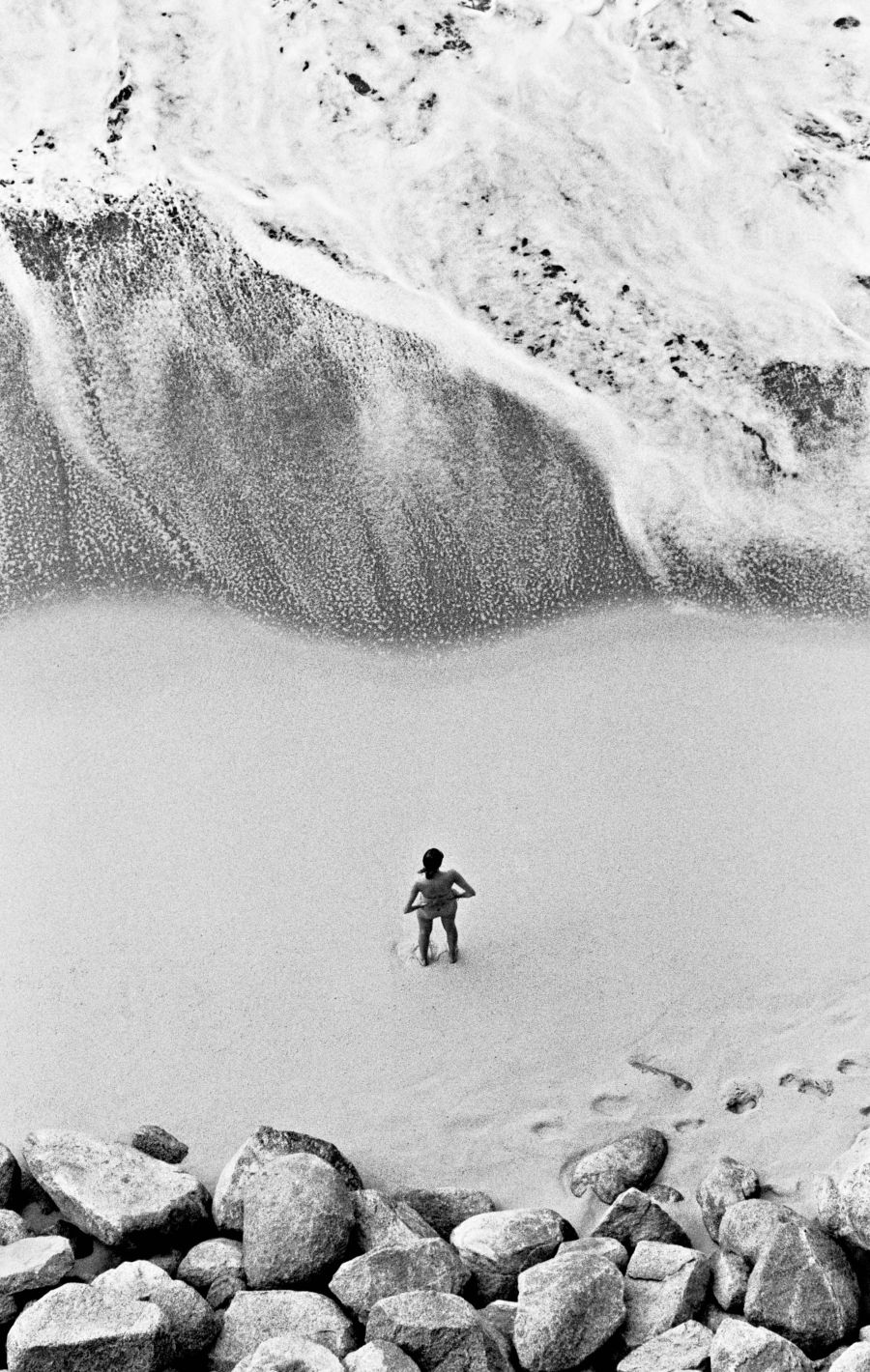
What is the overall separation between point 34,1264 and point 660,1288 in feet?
7.55

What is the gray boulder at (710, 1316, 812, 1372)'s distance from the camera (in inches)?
166

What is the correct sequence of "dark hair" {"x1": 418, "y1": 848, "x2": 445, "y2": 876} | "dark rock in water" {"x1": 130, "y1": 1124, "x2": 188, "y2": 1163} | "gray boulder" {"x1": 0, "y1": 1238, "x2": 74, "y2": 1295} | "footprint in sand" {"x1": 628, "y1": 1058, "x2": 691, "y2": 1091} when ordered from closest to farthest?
1. "gray boulder" {"x1": 0, "y1": 1238, "x2": 74, "y2": 1295}
2. "dark rock in water" {"x1": 130, "y1": 1124, "x2": 188, "y2": 1163}
3. "footprint in sand" {"x1": 628, "y1": 1058, "x2": 691, "y2": 1091}
4. "dark hair" {"x1": 418, "y1": 848, "x2": 445, "y2": 876}

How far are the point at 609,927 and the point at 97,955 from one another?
8.27 feet

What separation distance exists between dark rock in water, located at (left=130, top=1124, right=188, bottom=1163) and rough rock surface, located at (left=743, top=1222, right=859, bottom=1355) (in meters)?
2.40

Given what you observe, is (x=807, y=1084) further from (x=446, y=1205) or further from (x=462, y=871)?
(x=462, y=871)

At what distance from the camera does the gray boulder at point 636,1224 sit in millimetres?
5086

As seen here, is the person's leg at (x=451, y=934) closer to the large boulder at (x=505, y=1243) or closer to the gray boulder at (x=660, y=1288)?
the large boulder at (x=505, y=1243)

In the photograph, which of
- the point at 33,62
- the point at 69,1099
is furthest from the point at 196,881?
the point at 33,62

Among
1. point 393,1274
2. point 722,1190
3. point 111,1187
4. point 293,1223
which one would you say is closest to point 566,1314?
point 393,1274

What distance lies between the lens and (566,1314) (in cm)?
453

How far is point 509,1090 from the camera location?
5.82 meters

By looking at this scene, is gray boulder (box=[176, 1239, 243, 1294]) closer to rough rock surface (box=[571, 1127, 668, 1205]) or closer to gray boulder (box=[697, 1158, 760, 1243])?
rough rock surface (box=[571, 1127, 668, 1205])

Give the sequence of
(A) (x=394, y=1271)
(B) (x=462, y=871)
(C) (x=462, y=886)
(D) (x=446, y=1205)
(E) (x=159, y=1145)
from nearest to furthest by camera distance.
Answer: (A) (x=394, y=1271)
(D) (x=446, y=1205)
(E) (x=159, y=1145)
(C) (x=462, y=886)
(B) (x=462, y=871)

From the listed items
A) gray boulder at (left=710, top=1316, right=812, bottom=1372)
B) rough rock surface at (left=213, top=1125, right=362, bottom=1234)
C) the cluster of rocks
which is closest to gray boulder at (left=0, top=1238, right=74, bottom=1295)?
the cluster of rocks
